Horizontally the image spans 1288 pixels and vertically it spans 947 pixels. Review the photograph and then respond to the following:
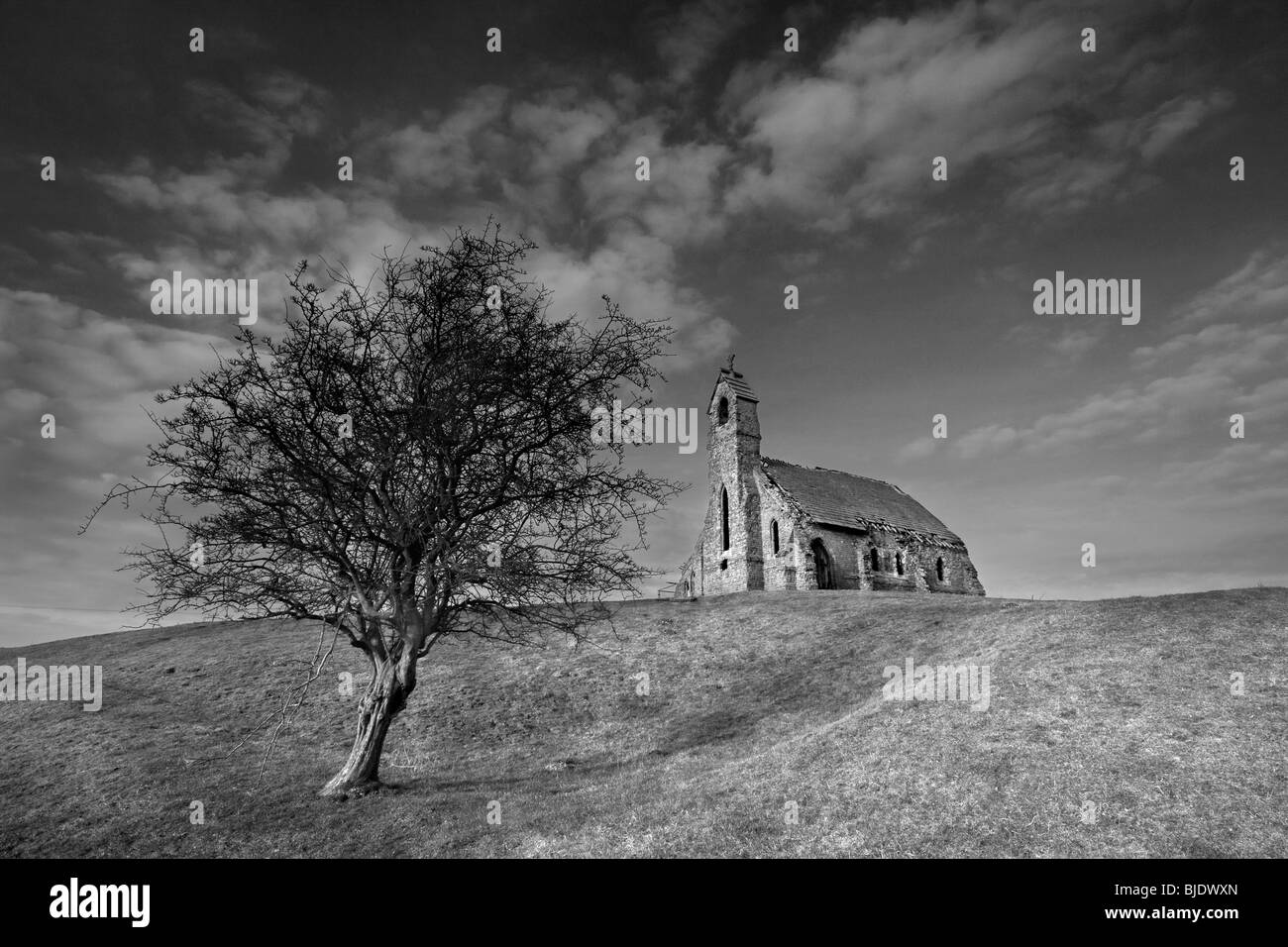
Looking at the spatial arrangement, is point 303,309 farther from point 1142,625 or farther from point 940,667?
point 1142,625

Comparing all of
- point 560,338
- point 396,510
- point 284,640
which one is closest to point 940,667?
point 560,338

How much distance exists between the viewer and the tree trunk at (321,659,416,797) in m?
15.3

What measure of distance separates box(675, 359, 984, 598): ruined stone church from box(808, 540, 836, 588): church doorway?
63mm

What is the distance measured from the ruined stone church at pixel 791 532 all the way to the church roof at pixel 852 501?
11cm

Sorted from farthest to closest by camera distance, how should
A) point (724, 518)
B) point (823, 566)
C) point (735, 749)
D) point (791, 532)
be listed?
point (724, 518), point (823, 566), point (791, 532), point (735, 749)

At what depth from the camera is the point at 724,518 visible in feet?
155

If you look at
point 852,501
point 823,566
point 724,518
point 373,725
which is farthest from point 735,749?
point 852,501

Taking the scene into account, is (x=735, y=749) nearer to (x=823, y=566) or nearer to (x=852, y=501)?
(x=823, y=566)

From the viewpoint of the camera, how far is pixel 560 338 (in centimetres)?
1606

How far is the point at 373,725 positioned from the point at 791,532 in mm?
31797

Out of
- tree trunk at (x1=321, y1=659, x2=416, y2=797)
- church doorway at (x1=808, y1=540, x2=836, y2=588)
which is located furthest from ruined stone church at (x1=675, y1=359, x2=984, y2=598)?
tree trunk at (x1=321, y1=659, x2=416, y2=797)

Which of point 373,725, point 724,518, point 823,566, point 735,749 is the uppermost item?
→ point 724,518

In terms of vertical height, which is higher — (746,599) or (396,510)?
(396,510)
